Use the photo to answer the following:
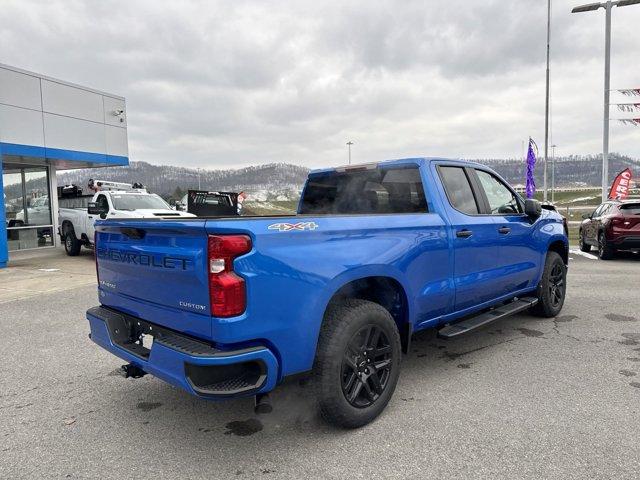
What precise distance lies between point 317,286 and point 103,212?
33.5 feet

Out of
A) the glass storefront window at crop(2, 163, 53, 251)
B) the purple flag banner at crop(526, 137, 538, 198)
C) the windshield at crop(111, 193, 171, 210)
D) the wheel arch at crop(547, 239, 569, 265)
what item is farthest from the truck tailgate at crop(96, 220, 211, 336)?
the purple flag banner at crop(526, 137, 538, 198)

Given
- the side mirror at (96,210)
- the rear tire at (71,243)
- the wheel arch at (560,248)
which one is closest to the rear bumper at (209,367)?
the wheel arch at (560,248)

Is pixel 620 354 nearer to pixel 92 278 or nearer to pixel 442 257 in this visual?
pixel 442 257

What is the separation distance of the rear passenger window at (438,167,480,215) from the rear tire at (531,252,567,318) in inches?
71.6

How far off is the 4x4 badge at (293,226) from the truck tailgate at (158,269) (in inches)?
15.9

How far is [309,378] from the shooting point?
9.92 feet

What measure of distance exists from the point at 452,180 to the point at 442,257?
887 mm

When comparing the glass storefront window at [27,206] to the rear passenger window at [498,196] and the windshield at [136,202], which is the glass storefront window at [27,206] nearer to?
the windshield at [136,202]

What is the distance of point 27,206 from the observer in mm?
16891

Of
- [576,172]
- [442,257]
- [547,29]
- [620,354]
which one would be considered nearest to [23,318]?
[442,257]

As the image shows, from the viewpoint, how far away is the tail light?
2.57 meters

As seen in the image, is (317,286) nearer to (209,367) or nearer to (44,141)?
(209,367)

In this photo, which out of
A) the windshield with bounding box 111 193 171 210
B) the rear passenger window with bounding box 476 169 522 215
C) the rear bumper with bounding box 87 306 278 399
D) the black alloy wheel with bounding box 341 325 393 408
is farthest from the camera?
the windshield with bounding box 111 193 171 210

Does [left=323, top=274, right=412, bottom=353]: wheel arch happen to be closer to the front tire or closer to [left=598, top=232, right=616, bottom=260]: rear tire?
the front tire
